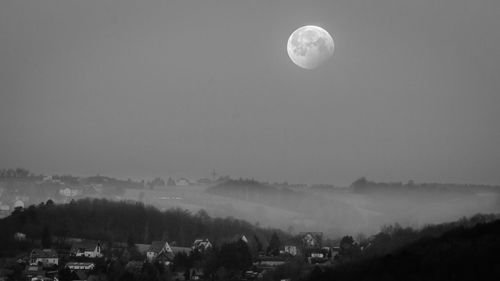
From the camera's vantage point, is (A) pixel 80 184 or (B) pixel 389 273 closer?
(B) pixel 389 273

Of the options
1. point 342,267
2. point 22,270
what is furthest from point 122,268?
point 342,267

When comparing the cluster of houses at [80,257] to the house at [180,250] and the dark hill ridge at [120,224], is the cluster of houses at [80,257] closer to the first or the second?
the house at [180,250]

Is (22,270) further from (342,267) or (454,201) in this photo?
(454,201)

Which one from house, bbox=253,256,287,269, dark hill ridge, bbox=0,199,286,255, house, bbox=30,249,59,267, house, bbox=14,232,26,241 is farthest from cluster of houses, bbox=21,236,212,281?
house, bbox=253,256,287,269

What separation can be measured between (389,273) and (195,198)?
53.8 metres

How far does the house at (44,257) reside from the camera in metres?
51.4

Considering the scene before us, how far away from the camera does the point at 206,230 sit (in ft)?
222

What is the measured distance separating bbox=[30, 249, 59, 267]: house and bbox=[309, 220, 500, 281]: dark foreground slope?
17.9 meters

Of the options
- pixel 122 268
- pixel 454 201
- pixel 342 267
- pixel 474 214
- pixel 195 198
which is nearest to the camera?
pixel 342 267

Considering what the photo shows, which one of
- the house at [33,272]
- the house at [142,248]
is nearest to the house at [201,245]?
the house at [142,248]

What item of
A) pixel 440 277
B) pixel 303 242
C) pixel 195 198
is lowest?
pixel 440 277

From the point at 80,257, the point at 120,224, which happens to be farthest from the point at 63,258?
the point at 120,224

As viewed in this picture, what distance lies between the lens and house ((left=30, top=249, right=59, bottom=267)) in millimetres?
51375

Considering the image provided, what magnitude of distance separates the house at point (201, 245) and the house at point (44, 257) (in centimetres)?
866
